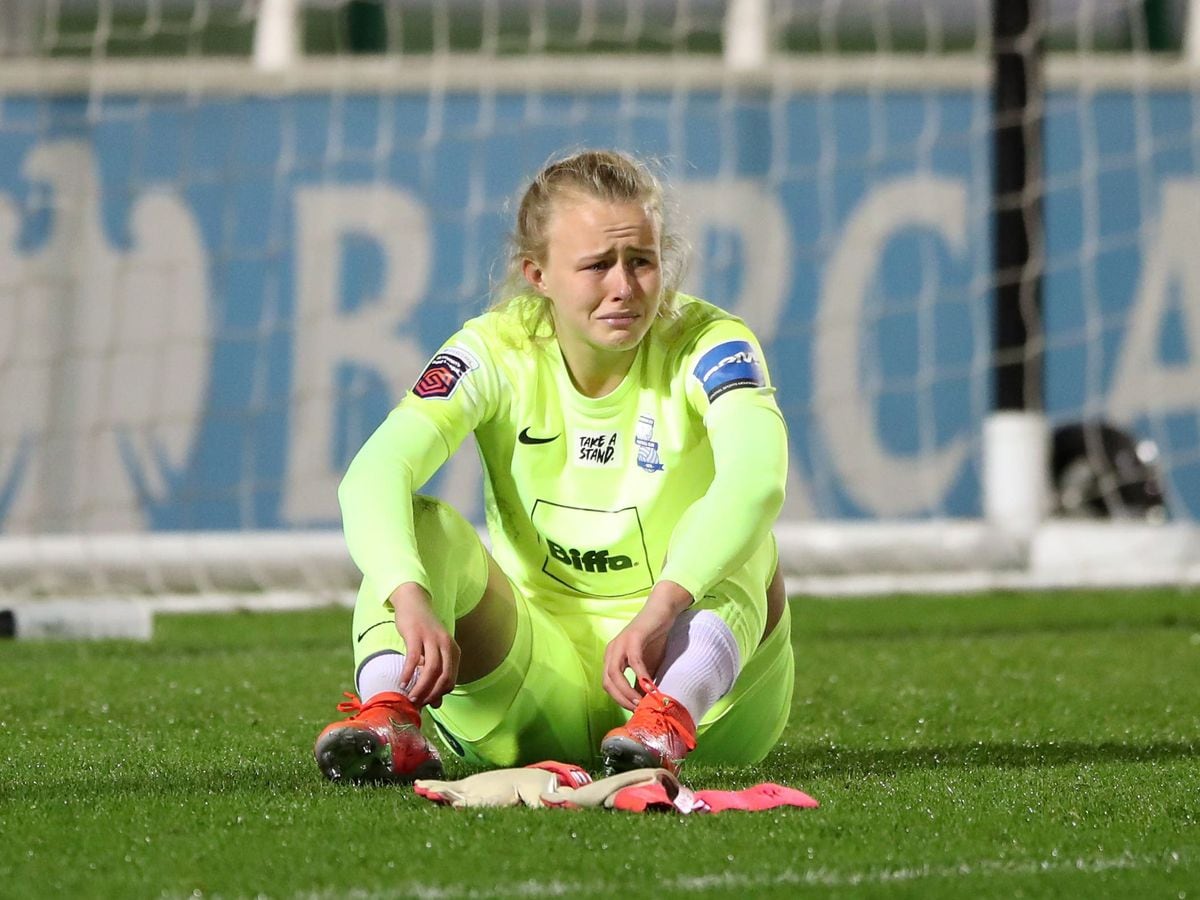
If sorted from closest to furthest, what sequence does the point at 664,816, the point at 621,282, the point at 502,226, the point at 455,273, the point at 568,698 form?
1. the point at 664,816
2. the point at 621,282
3. the point at 568,698
4. the point at 455,273
5. the point at 502,226

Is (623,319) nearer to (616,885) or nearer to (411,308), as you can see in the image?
(616,885)

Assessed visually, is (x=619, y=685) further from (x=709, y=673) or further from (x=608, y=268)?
(x=608, y=268)

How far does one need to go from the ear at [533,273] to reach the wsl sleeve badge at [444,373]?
0.53 feet

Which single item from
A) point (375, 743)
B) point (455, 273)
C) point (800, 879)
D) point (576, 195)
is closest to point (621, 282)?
point (576, 195)

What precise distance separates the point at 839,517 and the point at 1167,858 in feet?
20.1

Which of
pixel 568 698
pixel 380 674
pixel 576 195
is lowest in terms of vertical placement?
pixel 568 698

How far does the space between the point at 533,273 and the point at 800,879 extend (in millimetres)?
1240

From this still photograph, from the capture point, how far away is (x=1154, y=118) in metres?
8.40

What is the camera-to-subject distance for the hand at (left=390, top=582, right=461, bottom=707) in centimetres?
250

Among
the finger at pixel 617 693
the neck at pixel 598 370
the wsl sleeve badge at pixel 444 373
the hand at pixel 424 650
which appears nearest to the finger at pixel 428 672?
the hand at pixel 424 650

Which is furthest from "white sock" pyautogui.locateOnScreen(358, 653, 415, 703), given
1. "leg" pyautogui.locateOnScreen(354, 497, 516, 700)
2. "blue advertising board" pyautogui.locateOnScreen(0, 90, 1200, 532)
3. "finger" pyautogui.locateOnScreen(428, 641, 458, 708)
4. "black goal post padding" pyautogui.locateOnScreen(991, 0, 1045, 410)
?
"blue advertising board" pyautogui.locateOnScreen(0, 90, 1200, 532)

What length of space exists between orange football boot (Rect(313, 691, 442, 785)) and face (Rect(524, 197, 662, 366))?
64cm

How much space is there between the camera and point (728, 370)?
2844 mm

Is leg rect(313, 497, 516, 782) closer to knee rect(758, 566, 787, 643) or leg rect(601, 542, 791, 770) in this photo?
leg rect(601, 542, 791, 770)
